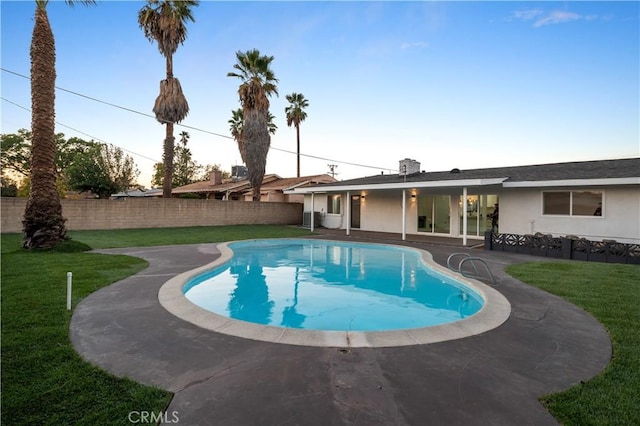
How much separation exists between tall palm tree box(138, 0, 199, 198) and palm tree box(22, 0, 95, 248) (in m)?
10.1

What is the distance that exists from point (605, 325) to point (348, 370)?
3952 mm

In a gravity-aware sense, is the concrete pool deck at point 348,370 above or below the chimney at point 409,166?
below

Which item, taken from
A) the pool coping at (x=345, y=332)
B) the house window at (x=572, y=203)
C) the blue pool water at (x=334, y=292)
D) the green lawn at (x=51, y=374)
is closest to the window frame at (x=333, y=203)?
the blue pool water at (x=334, y=292)

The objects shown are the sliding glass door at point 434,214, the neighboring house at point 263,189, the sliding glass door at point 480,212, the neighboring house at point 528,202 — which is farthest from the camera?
the neighboring house at point 263,189

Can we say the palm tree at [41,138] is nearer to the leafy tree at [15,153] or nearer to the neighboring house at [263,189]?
the neighboring house at [263,189]

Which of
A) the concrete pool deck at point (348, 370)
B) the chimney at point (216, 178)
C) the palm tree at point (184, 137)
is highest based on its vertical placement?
the palm tree at point (184, 137)

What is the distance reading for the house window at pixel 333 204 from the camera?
2212cm

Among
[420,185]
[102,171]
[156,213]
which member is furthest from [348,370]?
[102,171]

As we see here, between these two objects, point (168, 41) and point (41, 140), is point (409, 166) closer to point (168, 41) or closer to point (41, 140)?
point (168, 41)

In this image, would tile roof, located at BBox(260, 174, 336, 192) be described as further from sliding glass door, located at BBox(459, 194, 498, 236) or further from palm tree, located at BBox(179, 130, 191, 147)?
palm tree, located at BBox(179, 130, 191, 147)

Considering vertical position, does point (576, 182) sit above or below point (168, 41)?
below

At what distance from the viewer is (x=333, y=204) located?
73.6 ft

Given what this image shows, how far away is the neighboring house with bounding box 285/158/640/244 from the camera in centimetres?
1110

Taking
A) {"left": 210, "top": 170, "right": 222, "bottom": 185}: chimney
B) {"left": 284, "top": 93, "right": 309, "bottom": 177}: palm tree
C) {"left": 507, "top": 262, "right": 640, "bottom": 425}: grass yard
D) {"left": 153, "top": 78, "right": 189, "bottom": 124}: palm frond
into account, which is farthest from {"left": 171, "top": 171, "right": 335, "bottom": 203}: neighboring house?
{"left": 507, "top": 262, "right": 640, "bottom": 425}: grass yard
